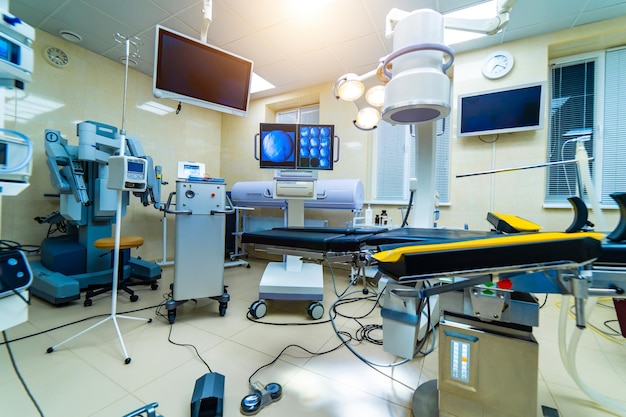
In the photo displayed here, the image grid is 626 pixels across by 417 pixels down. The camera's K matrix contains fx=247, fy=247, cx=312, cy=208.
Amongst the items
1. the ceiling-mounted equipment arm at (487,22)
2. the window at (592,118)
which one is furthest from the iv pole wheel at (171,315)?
the window at (592,118)

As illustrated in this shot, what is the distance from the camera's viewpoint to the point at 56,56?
9.84ft

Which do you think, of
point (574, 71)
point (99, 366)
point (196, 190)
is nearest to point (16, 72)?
point (196, 190)

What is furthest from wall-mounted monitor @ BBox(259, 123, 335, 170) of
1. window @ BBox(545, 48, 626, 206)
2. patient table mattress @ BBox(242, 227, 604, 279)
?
window @ BBox(545, 48, 626, 206)

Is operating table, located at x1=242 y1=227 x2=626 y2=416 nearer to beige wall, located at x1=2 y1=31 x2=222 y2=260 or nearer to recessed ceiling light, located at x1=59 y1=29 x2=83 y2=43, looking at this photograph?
beige wall, located at x1=2 y1=31 x2=222 y2=260

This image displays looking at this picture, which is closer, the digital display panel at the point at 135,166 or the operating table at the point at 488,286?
the operating table at the point at 488,286

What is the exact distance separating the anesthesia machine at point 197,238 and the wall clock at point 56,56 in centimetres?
256

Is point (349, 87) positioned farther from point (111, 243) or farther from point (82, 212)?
point (82, 212)

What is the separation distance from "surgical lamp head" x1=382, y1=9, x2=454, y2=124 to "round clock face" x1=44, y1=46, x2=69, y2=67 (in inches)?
160

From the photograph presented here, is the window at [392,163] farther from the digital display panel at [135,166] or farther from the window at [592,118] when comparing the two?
the digital display panel at [135,166]

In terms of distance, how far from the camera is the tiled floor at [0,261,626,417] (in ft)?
3.96

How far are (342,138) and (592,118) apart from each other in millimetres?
2876

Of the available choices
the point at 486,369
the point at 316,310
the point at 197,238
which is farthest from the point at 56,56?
the point at 486,369

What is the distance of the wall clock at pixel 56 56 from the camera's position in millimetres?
2926

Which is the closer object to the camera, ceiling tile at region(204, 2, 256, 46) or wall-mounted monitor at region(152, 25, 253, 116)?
wall-mounted monitor at region(152, 25, 253, 116)
